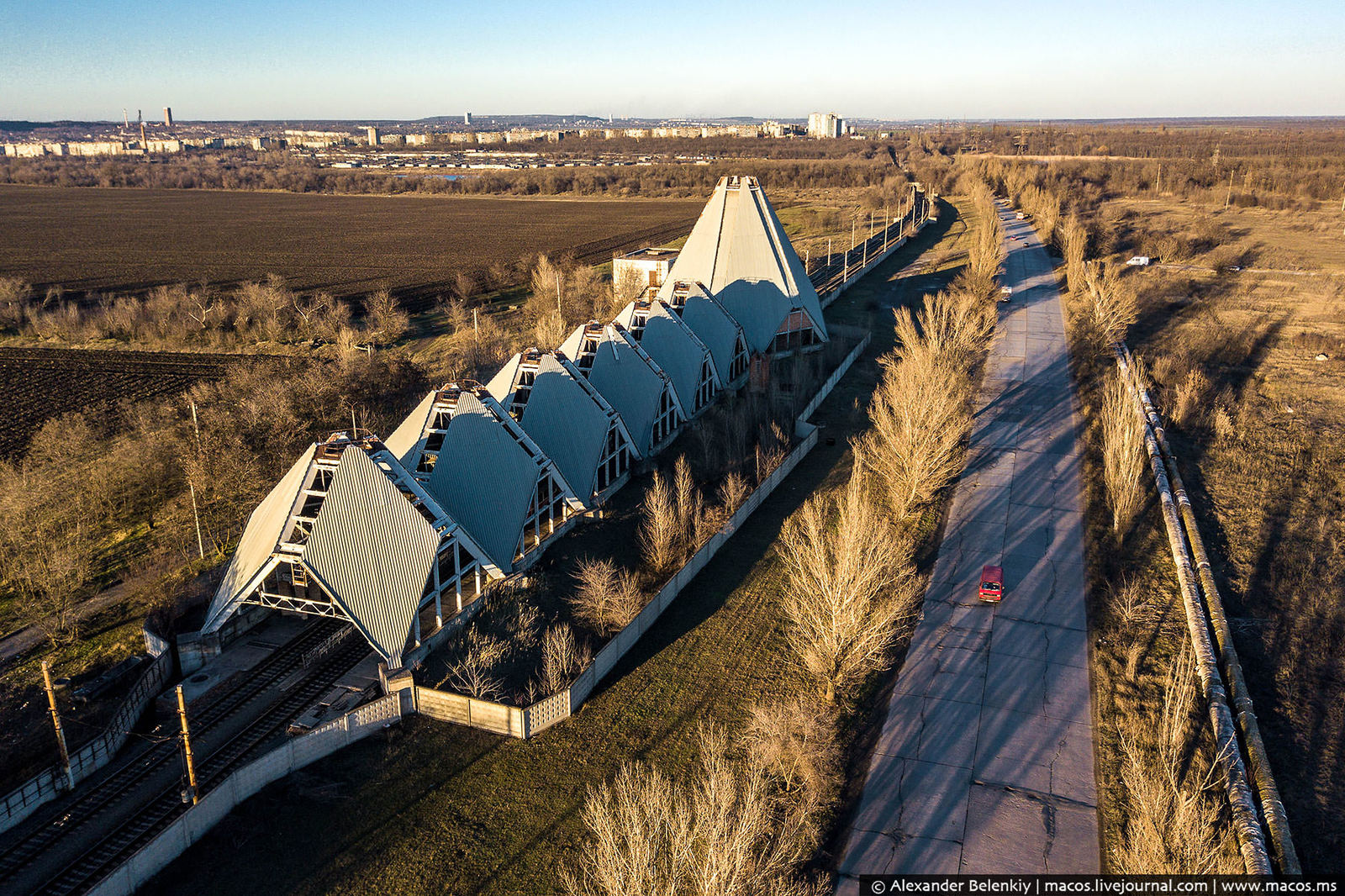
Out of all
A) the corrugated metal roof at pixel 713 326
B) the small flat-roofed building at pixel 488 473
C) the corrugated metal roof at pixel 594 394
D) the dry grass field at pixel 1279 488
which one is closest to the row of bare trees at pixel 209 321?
the corrugated metal roof at pixel 713 326

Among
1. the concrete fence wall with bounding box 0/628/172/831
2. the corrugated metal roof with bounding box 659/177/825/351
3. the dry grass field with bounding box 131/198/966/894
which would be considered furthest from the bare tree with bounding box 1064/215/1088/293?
the concrete fence wall with bounding box 0/628/172/831

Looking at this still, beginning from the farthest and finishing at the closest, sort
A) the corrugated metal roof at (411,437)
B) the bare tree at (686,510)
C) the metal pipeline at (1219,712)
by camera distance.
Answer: the bare tree at (686,510) < the corrugated metal roof at (411,437) < the metal pipeline at (1219,712)

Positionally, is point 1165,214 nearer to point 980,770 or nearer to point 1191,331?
point 1191,331

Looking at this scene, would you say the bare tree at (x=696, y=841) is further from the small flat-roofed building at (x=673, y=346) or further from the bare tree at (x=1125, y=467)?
the small flat-roofed building at (x=673, y=346)

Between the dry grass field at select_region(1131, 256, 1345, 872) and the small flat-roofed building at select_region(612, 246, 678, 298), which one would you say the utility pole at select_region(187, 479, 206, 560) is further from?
the small flat-roofed building at select_region(612, 246, 678, 298)

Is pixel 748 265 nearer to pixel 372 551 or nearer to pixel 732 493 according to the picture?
pixel 732 493

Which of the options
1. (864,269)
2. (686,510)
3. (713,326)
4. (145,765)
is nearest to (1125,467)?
(686,510)
